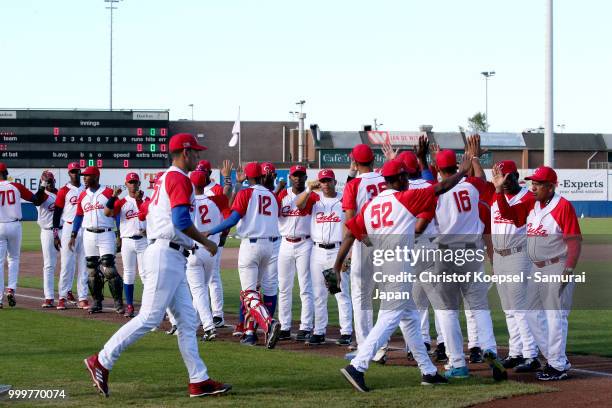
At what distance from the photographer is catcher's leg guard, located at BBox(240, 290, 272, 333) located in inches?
416

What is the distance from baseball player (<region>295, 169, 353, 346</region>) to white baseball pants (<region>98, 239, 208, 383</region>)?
11.4 ft

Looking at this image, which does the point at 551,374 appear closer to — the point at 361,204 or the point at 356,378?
the point at 356,378

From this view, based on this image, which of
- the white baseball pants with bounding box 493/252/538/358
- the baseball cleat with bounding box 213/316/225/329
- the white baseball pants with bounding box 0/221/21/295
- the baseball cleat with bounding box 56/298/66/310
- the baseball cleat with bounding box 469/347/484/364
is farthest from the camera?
the baseball cleat with bounding box 56/298/66/310

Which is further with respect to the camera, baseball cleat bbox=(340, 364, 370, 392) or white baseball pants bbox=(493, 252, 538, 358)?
white baseball pants bbox=(493, 252, 538, 358)

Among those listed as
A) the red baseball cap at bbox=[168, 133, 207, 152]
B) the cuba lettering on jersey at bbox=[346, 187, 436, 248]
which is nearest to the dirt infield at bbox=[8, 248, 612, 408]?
the cuba lettering on jersey at bbox=[346, 187, 436, 248]

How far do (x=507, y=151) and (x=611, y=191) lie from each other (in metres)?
22.3

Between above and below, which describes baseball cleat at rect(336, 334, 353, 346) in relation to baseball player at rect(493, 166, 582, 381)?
below

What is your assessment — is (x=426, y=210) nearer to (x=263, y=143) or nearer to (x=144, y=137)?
(x=144, y=137)

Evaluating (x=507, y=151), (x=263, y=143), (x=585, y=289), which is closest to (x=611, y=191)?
(x=507, y=151)

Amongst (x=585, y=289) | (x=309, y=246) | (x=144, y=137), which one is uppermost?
(x=144, y=137)

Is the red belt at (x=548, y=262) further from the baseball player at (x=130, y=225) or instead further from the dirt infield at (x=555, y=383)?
the baseball player at (x=130, y=225)

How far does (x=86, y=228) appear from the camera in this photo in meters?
13.8

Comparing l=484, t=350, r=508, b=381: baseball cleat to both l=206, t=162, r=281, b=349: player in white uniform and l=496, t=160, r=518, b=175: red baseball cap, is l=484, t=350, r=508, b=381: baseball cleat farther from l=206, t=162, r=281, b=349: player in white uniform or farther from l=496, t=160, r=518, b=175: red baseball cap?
l=206, t=162, r=281, b=349: player in white uniform

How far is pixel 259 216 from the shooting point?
11.1 m
